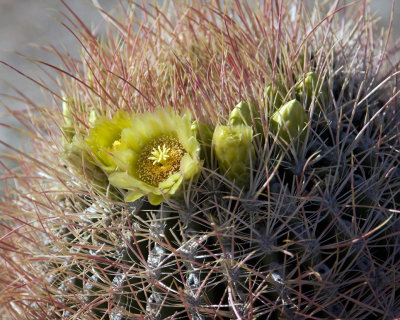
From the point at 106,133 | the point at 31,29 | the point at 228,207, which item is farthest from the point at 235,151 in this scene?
the point at 31,29

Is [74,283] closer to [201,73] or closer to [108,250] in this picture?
[108,250]

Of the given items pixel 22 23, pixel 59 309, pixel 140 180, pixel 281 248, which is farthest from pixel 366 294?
pixel 22 23

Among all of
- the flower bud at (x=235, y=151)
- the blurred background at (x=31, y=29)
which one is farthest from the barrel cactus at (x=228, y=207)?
the blurred background at (x=31, y=29)

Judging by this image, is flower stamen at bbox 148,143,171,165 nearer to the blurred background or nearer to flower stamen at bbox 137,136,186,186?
flower stamen at bbox 137,136,186,186

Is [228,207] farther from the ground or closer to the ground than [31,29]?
closer to the ground

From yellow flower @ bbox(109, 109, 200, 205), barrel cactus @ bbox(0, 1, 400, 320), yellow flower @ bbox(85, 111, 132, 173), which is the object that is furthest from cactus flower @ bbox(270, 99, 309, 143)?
yellow flower @ bbox(85, 111, 132, 173)

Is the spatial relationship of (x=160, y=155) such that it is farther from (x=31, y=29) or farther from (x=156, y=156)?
(x=31, y=29)
